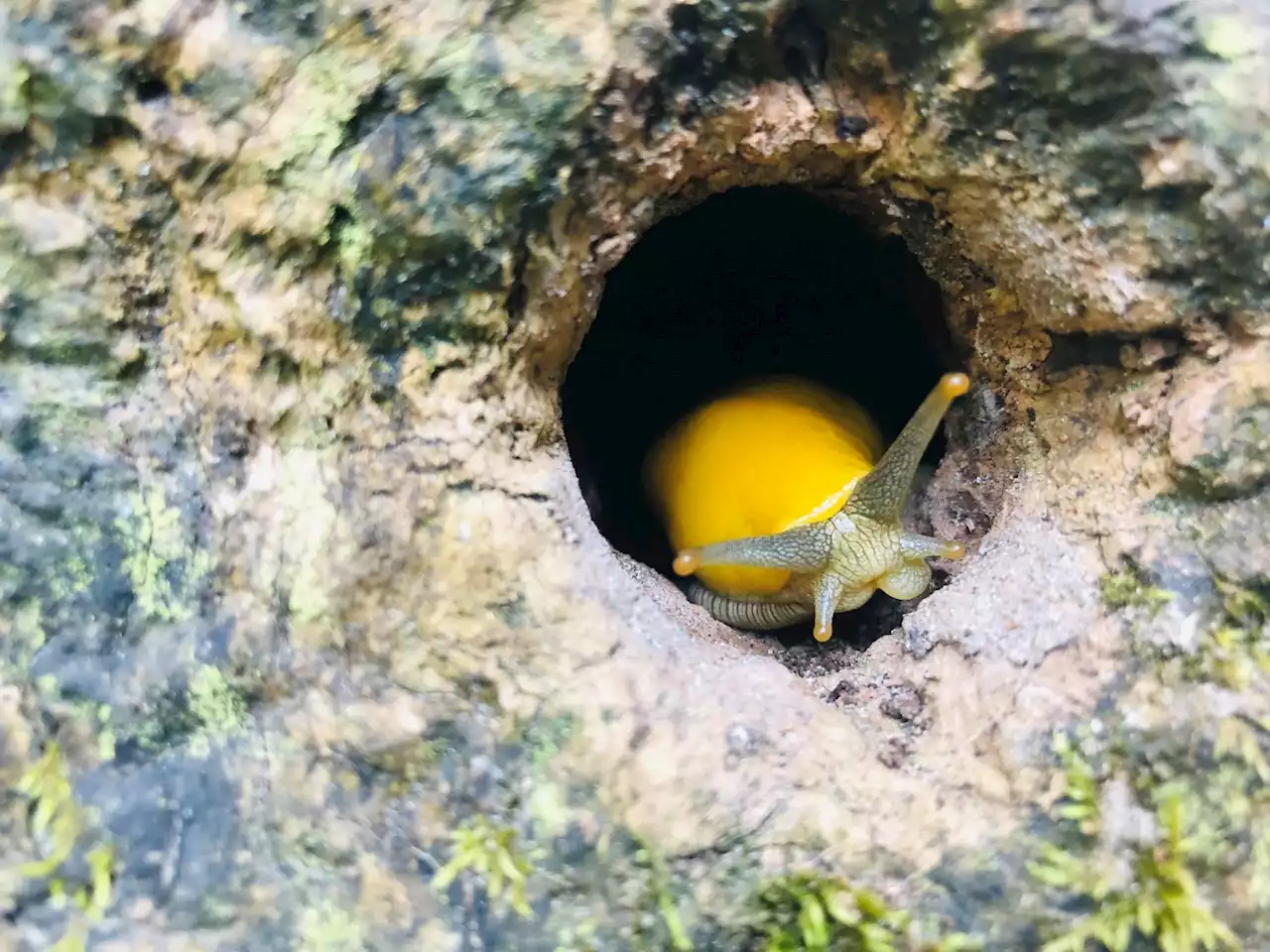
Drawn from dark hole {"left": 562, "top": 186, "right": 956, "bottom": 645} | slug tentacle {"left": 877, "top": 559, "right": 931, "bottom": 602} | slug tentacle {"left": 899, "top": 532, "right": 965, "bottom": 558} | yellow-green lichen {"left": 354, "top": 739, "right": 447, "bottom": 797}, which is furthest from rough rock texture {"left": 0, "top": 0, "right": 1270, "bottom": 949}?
dark hole {"left": 562, "top": 186, "right": 956, "bottom": 645}

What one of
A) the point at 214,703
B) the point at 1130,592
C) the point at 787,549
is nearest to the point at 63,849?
the point at 214,703

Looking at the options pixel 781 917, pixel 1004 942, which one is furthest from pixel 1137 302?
pixel 781 917

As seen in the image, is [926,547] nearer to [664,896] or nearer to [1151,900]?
[1151,900]

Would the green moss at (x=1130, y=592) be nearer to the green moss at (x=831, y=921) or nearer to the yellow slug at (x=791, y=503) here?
the yellow slug at (x=791, y=503)

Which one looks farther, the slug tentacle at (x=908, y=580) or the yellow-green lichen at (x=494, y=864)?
the slug tentacle at (x=908, y=580)

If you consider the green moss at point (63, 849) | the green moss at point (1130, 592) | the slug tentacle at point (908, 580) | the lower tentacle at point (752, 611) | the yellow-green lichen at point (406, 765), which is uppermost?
the green moss at point (63, 849)

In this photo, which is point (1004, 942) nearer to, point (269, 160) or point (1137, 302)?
point (1137, 302)

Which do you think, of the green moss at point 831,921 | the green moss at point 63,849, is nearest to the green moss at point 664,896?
the green moss at point 831,921

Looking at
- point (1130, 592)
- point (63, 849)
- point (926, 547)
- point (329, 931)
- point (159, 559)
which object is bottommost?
point (926, 547)
